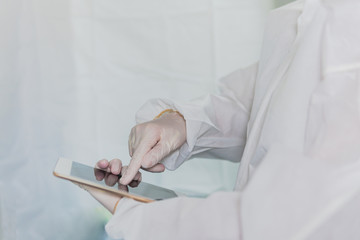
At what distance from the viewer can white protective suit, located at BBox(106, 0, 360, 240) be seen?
17.9 inches

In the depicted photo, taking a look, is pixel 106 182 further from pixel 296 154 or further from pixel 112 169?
pixel 296 154

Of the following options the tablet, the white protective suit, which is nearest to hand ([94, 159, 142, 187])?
the tablet

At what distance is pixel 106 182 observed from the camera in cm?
62

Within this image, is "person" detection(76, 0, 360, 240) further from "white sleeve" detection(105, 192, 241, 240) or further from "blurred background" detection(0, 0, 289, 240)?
"blurred background" detection(0, 0, 289, 240)

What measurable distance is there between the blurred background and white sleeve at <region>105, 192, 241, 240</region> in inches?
23.2

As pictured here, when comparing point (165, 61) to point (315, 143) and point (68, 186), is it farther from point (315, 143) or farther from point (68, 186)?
point (315, 143)

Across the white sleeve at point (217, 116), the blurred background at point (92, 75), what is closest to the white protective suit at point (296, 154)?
the white sleeve at point (217, 116)

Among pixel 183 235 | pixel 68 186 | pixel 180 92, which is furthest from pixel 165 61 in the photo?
pixel 183 235

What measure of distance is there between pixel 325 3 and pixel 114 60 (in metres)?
0.72

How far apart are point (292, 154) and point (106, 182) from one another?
269 millimetres

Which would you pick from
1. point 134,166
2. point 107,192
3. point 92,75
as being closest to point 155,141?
point 134,166

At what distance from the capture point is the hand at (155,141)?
2.50 feet

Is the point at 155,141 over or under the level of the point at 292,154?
under

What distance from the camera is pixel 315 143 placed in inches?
20.7
